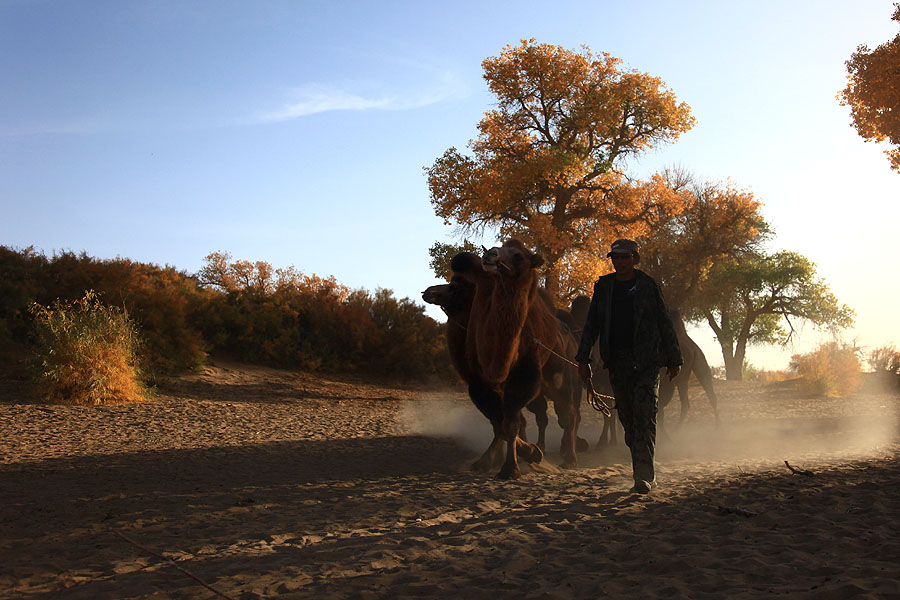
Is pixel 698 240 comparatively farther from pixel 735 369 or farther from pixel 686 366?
pixel 686 366

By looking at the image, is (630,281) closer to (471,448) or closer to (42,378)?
(471,448)

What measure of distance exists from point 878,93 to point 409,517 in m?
17.7

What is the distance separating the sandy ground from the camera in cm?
382

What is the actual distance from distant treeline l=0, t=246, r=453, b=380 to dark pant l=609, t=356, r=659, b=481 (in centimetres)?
1185

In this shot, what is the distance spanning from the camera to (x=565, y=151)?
21922 mm

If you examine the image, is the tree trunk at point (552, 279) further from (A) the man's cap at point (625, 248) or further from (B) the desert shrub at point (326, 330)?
(A) the man's cap at point (625, 248)

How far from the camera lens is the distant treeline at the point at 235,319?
15969 millimetres

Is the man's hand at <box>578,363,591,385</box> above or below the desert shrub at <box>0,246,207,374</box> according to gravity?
below

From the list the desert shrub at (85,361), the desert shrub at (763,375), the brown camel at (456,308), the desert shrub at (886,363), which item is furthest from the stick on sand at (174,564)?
the desert shrub at (763,375)

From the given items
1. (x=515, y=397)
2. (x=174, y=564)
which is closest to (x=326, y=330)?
(x=515, y=397)

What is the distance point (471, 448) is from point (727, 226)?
888 inches

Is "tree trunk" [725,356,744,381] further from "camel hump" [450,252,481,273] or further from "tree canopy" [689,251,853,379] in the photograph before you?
"camel hump" [450,252,481,273]

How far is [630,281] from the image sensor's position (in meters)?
6.47

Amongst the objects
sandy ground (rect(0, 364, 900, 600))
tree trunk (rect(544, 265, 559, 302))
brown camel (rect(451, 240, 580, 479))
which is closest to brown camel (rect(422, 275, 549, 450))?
brown camel (rect(451, 240, 580, 479))
